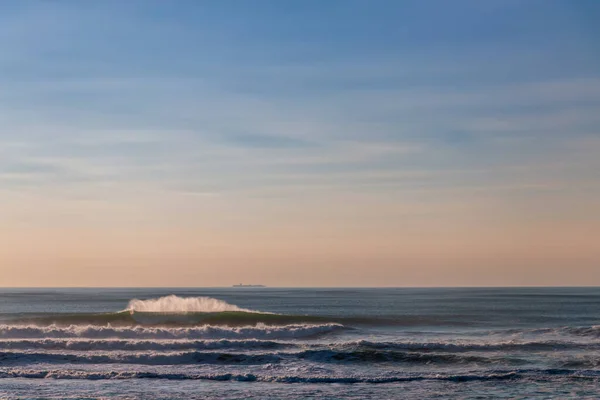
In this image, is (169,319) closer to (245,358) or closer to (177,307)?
(177,307)

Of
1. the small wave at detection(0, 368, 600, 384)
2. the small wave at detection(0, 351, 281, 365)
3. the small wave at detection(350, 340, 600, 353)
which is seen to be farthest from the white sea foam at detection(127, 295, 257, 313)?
the small wave at detection(0, 368, 600, 384)

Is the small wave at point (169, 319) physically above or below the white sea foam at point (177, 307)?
below

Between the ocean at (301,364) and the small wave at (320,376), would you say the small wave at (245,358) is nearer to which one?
the ocean at (301,364)

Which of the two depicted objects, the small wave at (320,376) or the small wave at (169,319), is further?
the small wave at (169,319)

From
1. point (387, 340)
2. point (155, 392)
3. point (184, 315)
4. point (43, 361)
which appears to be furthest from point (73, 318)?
point (155, 392)

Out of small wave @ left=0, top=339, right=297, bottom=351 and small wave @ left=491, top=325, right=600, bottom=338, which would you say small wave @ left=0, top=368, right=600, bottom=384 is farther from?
small wave @ left=491, top=325, right=600, bottom=338

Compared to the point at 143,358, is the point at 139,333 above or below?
above

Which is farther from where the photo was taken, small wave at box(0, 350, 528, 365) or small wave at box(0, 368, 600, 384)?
small wave at box(0, 350, 528, 365)

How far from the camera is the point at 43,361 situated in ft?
91.6

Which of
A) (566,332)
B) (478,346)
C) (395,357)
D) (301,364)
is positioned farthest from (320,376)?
(566,332)

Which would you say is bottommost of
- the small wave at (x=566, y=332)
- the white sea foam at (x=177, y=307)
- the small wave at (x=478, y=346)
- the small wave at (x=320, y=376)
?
the small wave at (x=320, y=376)

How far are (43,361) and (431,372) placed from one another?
15895 mm

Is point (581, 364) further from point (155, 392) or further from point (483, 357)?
point (155, 392)

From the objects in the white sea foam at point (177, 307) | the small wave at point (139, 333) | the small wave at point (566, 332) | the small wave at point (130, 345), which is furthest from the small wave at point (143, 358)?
the white sea foam at point (177, 307)
